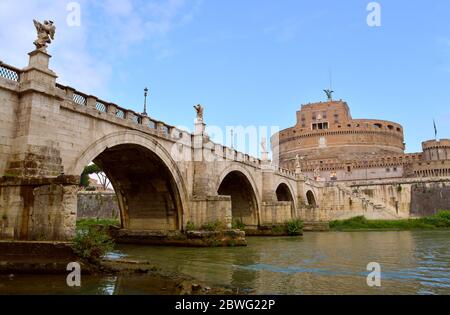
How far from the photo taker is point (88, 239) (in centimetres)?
1011

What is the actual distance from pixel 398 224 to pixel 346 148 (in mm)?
31753

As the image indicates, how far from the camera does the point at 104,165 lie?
827 inches

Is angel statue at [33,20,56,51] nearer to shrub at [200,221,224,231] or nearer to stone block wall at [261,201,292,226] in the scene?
shrub at [200,221,224,231]

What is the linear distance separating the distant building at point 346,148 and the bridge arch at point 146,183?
40414 millimetres

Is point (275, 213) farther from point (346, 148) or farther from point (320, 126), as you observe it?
point (320, 126)

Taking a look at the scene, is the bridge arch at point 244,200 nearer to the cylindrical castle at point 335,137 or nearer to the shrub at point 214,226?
the shrub at point 214,226

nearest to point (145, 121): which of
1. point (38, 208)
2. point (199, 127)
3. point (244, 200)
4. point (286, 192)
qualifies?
point (199, 127)

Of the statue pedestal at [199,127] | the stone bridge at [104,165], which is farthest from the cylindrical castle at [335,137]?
the statue pedestal at [199,127]

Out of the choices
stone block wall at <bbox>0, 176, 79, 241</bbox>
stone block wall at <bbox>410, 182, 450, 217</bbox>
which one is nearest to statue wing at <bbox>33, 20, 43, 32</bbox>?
stone block wall at <bbox>0, 176, 79, 241</bbox>

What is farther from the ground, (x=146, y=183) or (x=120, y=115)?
(x=120, y=115)

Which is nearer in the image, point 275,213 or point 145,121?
point 145,121

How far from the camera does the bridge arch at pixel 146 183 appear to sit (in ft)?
62.6
